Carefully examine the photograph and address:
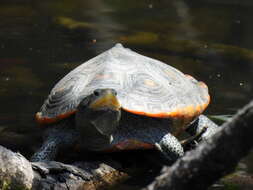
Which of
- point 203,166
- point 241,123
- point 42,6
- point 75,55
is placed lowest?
point 42,6

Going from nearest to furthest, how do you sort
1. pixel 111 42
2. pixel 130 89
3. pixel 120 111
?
pixel 120 111
pixel 130 89
pixel 111 42

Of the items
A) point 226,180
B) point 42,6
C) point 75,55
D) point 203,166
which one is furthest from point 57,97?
point 42,6

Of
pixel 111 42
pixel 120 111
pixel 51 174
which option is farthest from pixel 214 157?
pixel 111 42

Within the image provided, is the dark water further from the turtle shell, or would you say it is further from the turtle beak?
the turtle beak

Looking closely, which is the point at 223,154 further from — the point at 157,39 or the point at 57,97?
Answer: the point at 157,39

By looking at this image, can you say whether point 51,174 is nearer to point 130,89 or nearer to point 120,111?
point 120,111

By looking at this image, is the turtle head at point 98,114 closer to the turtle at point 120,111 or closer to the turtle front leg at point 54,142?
the turtle at point 120,111
